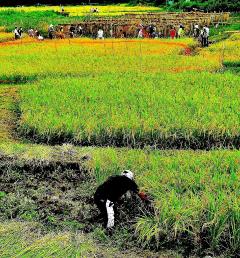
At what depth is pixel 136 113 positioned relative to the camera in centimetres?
870

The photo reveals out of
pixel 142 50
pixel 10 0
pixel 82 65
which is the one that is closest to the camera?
pixel 82 65

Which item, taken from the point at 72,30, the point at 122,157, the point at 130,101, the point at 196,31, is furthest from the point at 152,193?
the point at 72,30

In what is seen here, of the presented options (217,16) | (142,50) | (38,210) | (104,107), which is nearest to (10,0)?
(217,16)

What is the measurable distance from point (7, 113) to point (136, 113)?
3022mm

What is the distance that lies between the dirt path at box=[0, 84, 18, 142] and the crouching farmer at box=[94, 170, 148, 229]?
366 centimetres

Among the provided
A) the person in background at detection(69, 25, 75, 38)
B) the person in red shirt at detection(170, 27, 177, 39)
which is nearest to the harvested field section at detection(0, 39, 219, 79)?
the person in red shirt at detection(170, 27, 177, 39)

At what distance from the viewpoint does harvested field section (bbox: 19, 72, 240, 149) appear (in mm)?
7902

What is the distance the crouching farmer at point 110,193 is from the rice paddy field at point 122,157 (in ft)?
0.64

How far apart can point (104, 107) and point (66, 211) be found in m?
3.80

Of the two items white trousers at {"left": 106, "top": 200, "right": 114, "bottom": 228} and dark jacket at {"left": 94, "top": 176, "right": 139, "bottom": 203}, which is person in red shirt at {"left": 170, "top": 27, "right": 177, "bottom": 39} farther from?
white trousers at {"left": 106, "top": 200, "right": 114, "bottom": 228}

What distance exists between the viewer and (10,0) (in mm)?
51250

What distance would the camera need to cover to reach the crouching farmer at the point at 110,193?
513 centimetres

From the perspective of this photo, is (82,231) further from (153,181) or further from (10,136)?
(10,136)

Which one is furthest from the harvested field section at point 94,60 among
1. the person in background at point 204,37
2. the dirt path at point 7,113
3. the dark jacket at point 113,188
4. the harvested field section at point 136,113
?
the dark jacket at point 113,188
